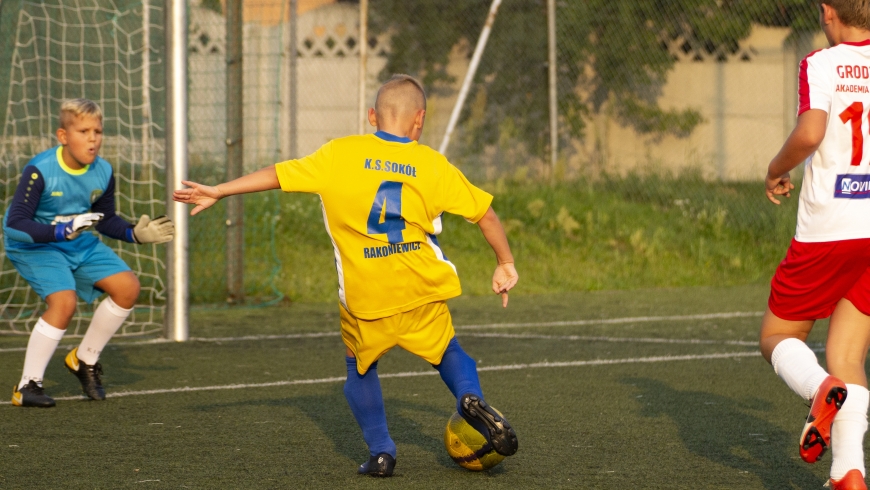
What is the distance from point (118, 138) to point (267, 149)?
218 centimetres

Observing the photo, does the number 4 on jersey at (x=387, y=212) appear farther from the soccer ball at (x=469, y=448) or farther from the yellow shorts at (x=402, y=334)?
the soccer ball at (x=469, y=448)

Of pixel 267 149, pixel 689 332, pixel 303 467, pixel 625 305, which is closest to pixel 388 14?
pixel 267 149

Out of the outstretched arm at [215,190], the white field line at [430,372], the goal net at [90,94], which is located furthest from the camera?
the goal net at [90,94]

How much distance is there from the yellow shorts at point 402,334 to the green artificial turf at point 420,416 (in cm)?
48

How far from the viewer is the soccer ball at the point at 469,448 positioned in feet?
13.8

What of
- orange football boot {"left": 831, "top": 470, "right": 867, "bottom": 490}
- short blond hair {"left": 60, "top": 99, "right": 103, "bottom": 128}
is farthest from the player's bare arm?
short blond hair {"left": 60, "top": 99, "right": 103, "bottom": 128}

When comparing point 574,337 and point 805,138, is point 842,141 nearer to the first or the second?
point 805,138

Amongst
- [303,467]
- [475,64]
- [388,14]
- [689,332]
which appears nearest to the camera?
[303,467]

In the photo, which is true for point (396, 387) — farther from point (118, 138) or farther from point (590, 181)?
point (590, 181)

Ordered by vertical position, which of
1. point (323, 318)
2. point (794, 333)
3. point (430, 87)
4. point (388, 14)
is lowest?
point (323, 318)

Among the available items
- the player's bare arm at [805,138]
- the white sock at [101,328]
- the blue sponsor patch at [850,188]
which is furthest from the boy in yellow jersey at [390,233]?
the white sock at [101,328]

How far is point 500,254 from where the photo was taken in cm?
421

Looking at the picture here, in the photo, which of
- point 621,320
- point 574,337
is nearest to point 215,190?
point 574,337

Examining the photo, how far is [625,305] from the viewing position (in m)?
9.77
